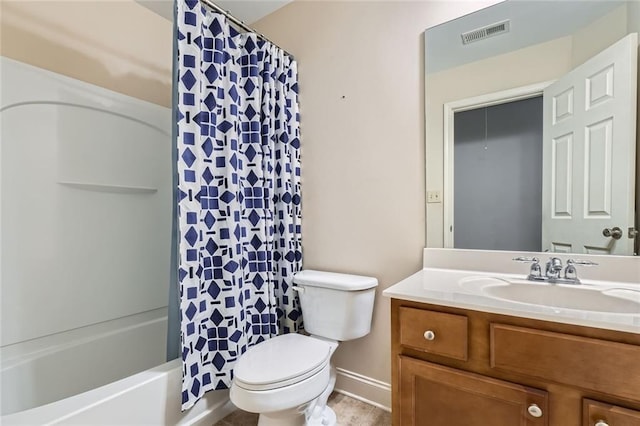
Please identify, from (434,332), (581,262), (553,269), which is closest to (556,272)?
(553,269)

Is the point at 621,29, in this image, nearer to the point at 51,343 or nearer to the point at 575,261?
the point at 575,261

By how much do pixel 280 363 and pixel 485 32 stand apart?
1.75 metres

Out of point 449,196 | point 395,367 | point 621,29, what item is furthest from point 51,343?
point 621,29

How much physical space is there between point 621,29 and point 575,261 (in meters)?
0.90

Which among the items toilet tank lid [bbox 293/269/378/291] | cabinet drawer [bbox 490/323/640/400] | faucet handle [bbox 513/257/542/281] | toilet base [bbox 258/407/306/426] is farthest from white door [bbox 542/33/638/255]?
toilet base [bbox 258/407/306/426]

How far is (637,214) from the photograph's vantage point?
1.10m

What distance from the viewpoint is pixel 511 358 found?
0.88 m

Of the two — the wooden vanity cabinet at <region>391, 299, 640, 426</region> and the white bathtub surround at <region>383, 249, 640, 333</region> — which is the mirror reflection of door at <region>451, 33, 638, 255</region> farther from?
the wooden vanity cabinet at <region>391, 299, 640, 426</region>

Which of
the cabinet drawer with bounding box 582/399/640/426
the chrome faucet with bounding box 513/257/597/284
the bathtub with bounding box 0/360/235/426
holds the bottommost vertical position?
the bathtub with bounding box 0/360/235/426

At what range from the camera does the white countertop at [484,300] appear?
0.76 meters

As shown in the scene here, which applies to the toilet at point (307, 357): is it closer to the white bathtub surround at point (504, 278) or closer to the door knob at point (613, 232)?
the white bathtub surround at point (504, 278)

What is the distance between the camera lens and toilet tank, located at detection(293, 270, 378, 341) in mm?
1556

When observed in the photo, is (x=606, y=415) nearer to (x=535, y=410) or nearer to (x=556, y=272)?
(x=535, y=410)

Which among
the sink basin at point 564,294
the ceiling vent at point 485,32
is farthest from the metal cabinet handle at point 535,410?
the ceiling vent at point 485,32
